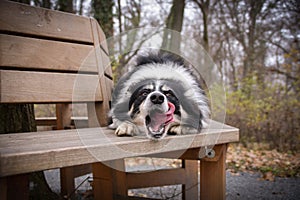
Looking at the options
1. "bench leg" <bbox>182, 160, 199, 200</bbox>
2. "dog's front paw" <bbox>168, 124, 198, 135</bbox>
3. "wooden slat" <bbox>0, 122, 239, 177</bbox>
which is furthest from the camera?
"bench leg" <bbox>182, 160, 199, 200</bbox>

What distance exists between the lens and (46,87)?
1.67 m

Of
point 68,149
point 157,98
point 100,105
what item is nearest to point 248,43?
point 100,105

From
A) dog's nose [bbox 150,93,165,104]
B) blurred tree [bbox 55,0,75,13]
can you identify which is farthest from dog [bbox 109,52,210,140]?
blurred tree [bbox 55,0,75,13]

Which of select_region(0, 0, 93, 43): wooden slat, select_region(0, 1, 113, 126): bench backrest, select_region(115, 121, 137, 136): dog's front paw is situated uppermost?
select_region(0, 0, 93, 43): wooden slat

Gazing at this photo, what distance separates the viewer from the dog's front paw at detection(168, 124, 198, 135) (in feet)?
4.74

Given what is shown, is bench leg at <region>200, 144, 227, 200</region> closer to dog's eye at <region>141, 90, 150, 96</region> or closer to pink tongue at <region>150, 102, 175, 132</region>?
pink tongue at <region>150, 102, 175, 132</region>

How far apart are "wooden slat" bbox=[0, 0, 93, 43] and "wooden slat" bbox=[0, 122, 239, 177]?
0.78 m

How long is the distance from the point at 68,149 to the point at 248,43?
7031mm

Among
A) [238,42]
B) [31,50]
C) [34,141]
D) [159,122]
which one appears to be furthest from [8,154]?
[238,42]

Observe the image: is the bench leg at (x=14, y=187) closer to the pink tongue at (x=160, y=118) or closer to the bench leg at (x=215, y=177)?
the pink tongue at (x=160, y=118)

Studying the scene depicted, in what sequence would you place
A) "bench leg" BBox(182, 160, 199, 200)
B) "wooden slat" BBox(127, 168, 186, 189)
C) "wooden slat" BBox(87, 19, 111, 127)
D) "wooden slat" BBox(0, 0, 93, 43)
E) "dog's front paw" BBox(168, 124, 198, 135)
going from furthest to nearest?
1. "bench leg" BBox(182, 160, 199, 200)
2. "wooden slat" BBox(127, 168, 186, 189)
3. "wooden slat" BBox(87, 19, 111, 127)
4. "wooden slat" BBox(0, 0, 93, 43)
5. "dog's front paw" BBox(168, 124, 198, 135)

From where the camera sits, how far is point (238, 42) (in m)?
7.43

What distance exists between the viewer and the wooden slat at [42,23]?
5.17 ft

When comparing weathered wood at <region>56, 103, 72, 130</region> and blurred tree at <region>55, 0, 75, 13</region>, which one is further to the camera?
blurred tree at <region>55, 0, 75, 13</region>
